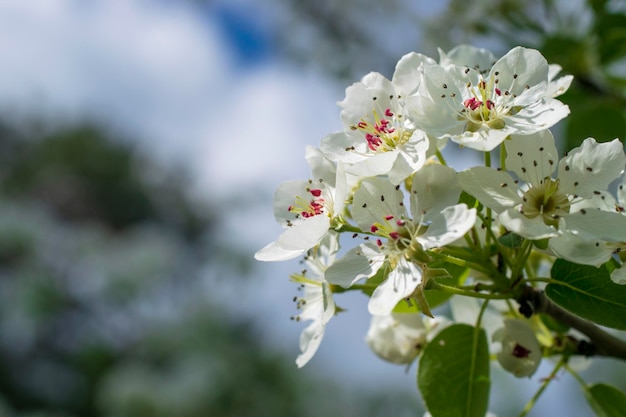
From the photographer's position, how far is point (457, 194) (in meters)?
0.81

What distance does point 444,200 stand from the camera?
0.81 meters

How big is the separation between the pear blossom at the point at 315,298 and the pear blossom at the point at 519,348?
244mm

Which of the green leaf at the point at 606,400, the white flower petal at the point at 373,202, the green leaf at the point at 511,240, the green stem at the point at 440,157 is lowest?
the green leaf at the point at 606,400

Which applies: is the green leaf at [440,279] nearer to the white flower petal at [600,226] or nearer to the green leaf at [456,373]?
the green leaf at [456,373]

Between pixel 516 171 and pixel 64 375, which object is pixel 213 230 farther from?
pixel 516 171

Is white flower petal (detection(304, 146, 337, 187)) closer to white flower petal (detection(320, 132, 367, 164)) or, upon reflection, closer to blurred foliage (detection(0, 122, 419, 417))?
white flower petal (detection(320, 132, 367, 164))

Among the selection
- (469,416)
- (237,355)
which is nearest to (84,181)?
(237,355)

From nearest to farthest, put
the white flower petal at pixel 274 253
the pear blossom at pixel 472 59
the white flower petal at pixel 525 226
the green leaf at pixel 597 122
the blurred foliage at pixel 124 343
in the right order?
the white flower petal at pixel 525 226
the white flower petal at pixel 274 253
the pear blossom at pixel 472 59
the green leaf at pixel 597 122
the blurred foliage at pixel 124 343

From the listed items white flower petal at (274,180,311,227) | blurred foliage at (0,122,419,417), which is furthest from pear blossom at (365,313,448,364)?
blurred foliage at (0,122,419,417)

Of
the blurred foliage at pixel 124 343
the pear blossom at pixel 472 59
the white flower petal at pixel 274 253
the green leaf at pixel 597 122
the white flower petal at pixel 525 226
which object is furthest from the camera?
the blurred foliage at pixel 124 343

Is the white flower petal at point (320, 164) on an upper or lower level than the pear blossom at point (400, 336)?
upper

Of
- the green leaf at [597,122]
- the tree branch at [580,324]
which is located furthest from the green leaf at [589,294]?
the green leaf at [597,122]

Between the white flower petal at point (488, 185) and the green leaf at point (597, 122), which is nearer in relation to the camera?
the white flower petal at point (488, 185)

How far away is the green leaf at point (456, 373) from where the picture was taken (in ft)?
2.99
